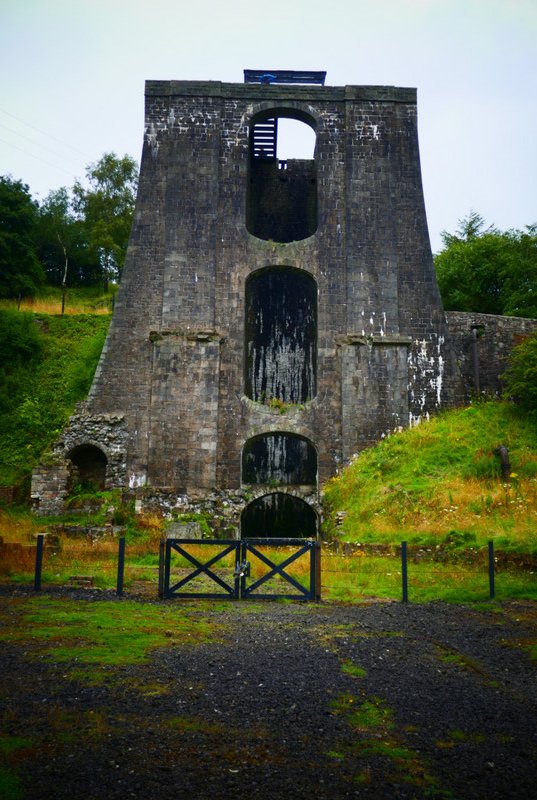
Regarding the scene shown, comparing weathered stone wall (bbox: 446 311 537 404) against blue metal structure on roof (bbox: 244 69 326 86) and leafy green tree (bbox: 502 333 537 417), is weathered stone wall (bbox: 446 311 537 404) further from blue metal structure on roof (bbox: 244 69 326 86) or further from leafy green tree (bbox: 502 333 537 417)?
blue metal structure on roof (bbox: 244 69 326 86)

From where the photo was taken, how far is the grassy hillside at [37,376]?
24.5 meters

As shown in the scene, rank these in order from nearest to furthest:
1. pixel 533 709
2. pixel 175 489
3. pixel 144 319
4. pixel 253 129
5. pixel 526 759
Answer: pixel 526 759 < pixel 533 709 < pixel 175 489 < pixel 144 319 < pixel 253 129

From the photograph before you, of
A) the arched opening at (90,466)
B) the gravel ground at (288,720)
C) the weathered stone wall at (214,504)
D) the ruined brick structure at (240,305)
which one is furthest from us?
the arched opening at (90,466)

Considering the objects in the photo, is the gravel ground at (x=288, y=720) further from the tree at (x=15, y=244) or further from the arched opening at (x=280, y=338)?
the tree at (x=15, y=244)

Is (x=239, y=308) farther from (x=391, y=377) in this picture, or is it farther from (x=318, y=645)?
(x=318, y=645)

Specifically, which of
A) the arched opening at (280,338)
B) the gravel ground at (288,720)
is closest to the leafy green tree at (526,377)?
the arched opening at (280,338)

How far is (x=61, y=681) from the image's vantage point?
22.3 ft

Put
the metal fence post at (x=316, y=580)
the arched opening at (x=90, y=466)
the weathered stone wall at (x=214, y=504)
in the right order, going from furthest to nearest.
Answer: the arched opening at (x=90, y=466)
the weathered stone wall at (x=214, y=504)
the metal fence post at (x=316, y=580)

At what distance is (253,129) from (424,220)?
793cm

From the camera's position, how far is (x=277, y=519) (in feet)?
87.6

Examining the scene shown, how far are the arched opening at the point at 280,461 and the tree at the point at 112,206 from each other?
18.7 meters

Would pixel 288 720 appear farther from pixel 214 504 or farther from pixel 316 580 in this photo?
pixel 214 504

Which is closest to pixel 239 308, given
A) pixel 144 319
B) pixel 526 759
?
pixel 144 319

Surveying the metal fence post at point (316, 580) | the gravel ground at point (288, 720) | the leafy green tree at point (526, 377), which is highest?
the leafy green tree at point (526, 377)
